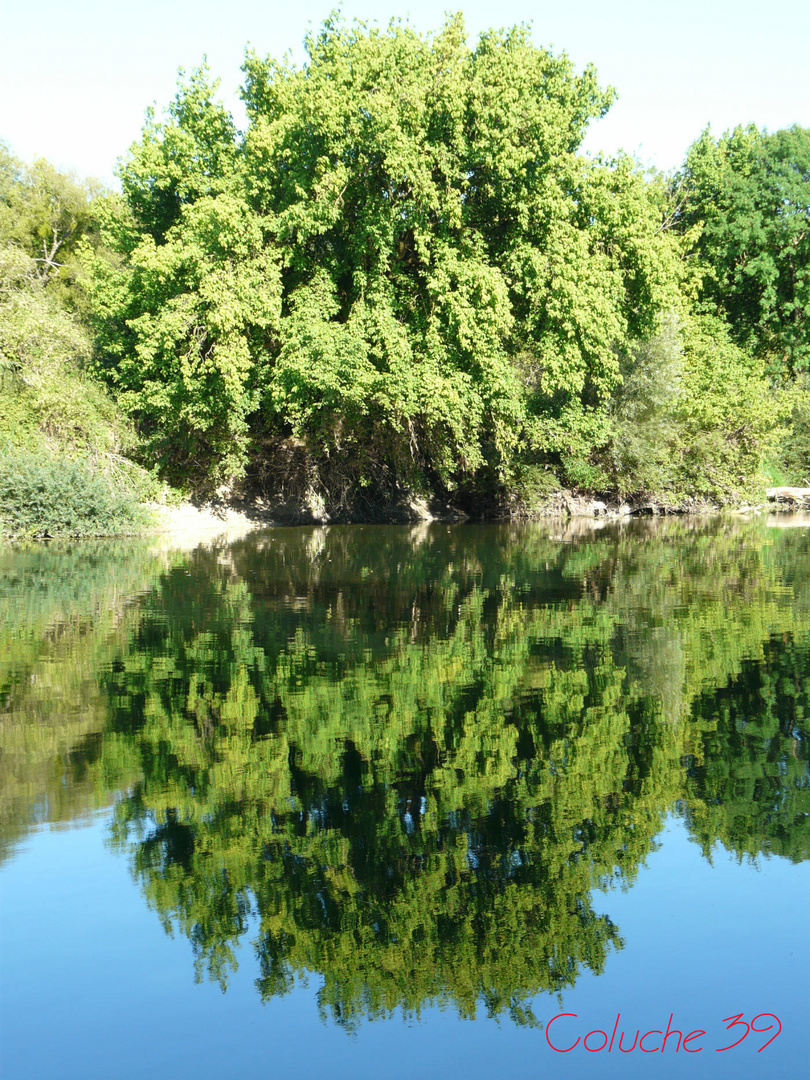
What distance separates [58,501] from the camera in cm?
2798

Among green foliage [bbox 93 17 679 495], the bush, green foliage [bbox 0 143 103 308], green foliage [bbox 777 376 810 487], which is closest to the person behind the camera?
the bush

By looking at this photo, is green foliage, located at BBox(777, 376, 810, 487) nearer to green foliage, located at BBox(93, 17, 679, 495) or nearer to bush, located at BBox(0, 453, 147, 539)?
green foliage, located at BBox(93, 17, 679, 495)

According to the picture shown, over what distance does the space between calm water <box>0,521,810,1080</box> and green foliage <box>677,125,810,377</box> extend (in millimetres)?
32854

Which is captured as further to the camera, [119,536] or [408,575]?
[119,536]

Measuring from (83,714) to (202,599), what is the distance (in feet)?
24.4

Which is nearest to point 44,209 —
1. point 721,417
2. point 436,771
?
point 721,417

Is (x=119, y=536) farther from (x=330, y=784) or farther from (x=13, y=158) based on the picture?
(x=13, y=158)

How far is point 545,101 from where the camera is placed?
31469 millimetres

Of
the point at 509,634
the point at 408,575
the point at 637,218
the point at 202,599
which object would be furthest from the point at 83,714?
the point at 637,218

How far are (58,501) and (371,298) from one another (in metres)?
11.2

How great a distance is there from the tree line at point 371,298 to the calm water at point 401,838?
1845 centimetres

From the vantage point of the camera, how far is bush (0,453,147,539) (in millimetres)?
27312

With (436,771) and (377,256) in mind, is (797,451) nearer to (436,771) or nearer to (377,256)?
(377,256)

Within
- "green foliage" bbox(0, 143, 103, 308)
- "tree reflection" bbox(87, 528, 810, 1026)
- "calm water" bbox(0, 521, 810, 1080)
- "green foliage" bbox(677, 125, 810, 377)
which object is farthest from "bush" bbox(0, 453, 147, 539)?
"green foliage" bbox(0, 143, 103, 308)
